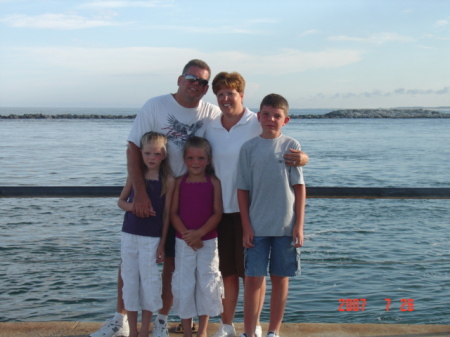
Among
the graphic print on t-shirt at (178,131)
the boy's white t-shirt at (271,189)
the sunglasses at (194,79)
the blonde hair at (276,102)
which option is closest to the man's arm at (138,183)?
the graphic print on t-shirt at (178,131)

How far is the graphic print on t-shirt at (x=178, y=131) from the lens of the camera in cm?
389

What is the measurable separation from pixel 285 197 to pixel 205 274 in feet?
2.40

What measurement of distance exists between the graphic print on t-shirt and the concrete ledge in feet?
4.33

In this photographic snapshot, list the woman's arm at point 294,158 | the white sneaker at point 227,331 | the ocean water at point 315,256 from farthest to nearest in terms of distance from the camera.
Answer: the ocean water at point 315,256
the white sneaker at point 227,331
the woman's arm at point 294,158

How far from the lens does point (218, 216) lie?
380 centimetres

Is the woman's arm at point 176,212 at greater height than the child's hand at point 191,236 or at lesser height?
greater

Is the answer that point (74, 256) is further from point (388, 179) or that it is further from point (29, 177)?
point (388, 179)

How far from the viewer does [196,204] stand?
3.79 metres

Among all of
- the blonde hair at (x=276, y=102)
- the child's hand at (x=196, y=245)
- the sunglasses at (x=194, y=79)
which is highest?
the sunglasses at (x=194, y=79)

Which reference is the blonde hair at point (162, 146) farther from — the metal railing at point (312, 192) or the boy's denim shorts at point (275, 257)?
the boy's denim shorts at point (275, 257)


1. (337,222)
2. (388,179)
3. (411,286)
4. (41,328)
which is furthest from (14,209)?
(388,179)

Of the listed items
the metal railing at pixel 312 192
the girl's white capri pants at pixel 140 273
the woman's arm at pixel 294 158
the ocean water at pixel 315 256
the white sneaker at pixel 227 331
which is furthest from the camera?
the ocean water at pixel 315 256

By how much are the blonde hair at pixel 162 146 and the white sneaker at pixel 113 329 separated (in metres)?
0.91

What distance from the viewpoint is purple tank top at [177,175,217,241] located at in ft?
12.4
